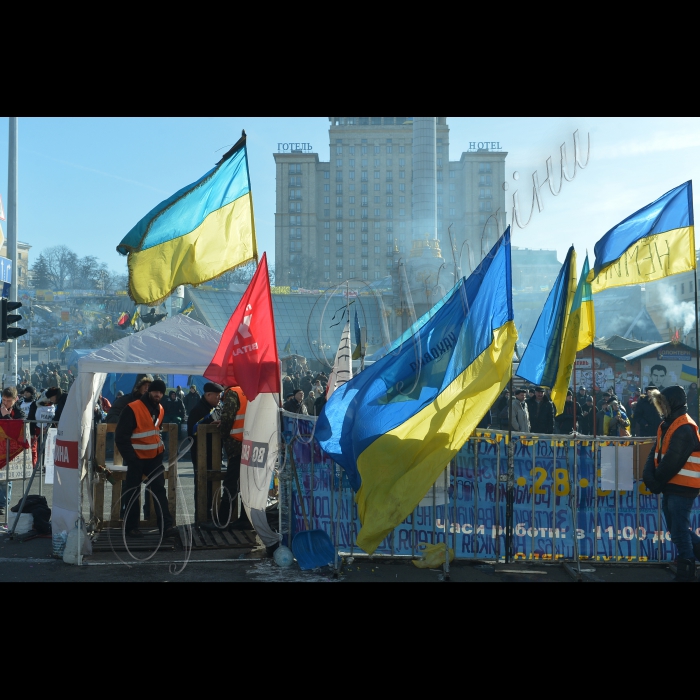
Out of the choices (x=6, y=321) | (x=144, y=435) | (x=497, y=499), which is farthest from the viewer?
(x=6, y=321)

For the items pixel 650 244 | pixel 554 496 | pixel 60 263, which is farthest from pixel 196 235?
pixel 60 263

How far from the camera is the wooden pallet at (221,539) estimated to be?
782 cm

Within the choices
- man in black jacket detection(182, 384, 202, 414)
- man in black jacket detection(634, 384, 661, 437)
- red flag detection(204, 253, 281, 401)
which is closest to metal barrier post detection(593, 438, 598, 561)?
red flag detection(204, 253, 281, 401)

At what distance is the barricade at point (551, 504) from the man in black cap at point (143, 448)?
2.22 m

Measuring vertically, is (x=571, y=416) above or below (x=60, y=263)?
below

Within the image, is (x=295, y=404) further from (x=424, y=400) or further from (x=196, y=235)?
(x=424, y=400)

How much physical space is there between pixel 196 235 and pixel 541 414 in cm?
955

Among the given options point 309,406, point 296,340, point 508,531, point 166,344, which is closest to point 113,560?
point 166,344

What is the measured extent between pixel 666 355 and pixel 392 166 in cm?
11661

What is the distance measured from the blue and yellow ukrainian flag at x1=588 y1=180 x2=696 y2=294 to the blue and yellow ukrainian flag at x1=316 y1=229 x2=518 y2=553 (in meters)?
1.57

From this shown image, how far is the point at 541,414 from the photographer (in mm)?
15008

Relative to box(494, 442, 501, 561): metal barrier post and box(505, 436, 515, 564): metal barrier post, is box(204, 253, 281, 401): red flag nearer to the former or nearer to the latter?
box(494, 442, 501, 561): metal barrier post

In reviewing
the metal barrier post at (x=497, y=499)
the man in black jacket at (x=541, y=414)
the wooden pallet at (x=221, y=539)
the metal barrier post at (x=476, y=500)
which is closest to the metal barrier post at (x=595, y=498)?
the metal barrier post at (x=497, y=499)
